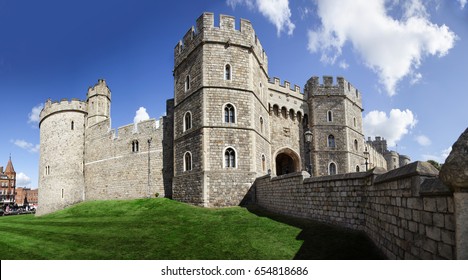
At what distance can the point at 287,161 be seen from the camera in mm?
26641

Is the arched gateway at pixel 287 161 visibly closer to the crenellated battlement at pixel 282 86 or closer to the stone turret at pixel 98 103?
the crenellated battlement at pixel 282 86

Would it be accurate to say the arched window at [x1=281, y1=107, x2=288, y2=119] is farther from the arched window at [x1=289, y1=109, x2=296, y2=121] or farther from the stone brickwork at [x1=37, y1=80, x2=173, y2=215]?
the stone brickwork at [x1=37, y1=80, x2=173, y2=215]

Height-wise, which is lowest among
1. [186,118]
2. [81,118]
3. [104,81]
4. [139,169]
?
[139,169]

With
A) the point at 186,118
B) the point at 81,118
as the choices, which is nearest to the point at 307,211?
the point at 186,118

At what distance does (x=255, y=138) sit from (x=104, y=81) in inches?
787

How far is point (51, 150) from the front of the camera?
30016 millimetres

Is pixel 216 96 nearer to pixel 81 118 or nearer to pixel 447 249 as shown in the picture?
pixel 447 249

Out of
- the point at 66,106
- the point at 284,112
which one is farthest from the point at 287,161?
the point at 66,106

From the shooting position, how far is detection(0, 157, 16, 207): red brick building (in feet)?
253

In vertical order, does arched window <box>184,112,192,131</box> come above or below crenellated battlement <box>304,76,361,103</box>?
below

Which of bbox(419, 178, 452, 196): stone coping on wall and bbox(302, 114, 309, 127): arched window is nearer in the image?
bbox(419, 178, 452, 196): stone coping on wall

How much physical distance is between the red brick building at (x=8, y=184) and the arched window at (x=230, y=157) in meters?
81.1

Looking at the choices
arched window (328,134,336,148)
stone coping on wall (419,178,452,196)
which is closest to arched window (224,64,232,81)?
arched window (328,134,336,148)

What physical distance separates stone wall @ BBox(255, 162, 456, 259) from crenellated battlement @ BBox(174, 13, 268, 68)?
1008 centimetres
